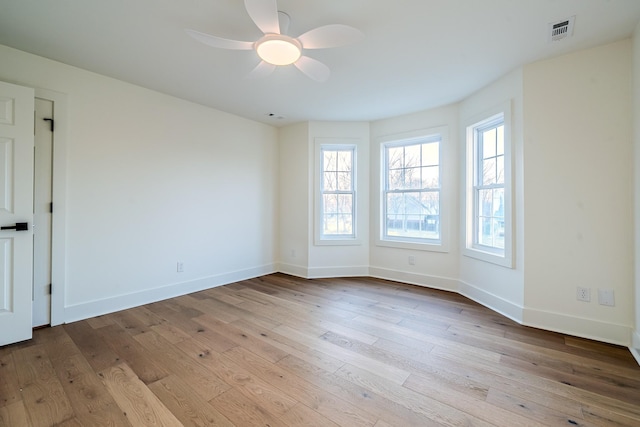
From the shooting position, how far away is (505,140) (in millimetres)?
2982

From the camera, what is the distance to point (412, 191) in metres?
4.23

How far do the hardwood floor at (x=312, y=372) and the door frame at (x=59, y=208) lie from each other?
27 centimetres

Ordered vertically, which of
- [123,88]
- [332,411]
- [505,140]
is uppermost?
[123,88]

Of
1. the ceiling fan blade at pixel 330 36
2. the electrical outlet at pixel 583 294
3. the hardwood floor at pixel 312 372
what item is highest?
the ceiling fan blade at pixel 330 36

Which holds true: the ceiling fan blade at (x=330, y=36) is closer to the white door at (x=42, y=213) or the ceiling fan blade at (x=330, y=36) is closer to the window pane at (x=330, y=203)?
the white door at (x=42, y=213)

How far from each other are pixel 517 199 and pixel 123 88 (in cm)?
442

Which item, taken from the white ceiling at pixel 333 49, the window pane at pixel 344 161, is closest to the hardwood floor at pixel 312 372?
the window pane at pixel 344 161

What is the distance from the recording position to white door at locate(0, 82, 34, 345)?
232cm

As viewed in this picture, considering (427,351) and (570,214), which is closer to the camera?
(427,351)

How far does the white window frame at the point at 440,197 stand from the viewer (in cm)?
389

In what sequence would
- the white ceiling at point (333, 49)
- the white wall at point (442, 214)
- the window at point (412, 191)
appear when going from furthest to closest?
1. the window at point (412, 191)
2. the white wall at point (442, 214)
3. the white ceiling at point (333, 49)

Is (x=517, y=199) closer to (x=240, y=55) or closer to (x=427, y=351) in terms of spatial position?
(x=427, y=351)

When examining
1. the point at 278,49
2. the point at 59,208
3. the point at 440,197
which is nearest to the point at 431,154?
the point at 440,197

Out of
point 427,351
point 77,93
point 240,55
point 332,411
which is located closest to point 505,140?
point 427,351
